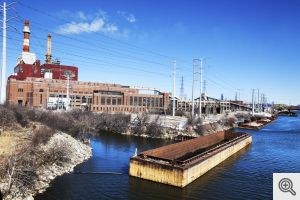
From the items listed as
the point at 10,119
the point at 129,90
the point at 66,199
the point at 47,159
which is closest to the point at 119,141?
the point at 10,119

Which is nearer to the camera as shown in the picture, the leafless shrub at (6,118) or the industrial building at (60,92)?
the leafless shrub at (6,118)

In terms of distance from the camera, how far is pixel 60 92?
99.9m

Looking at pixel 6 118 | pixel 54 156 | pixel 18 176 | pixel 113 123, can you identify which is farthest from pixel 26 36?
pixel 18 176

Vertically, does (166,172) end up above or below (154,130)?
below

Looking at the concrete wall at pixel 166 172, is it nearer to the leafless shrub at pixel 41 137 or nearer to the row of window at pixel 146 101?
the leafless shrub at pixel 41 137

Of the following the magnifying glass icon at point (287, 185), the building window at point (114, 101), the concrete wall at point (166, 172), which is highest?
the building window at point (114, 101)

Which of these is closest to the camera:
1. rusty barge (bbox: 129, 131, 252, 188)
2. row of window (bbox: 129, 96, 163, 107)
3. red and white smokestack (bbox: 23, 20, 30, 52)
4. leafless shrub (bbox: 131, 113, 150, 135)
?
rusty barge (bbox: 129, 131, 252, 188)

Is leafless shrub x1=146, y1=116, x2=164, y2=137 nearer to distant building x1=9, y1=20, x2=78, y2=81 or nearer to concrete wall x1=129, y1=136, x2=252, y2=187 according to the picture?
concrete wall x1=129, y1=136, x2=252, y2=187

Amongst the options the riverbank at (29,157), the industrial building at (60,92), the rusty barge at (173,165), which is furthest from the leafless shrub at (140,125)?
the industrial building at (60,92)

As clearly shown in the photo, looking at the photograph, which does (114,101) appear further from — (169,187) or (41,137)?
(169,187)

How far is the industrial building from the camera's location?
95312 mm

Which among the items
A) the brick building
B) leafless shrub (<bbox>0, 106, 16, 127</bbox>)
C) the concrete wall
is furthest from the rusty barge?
the brick building

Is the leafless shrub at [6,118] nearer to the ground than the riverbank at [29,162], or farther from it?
farther from it

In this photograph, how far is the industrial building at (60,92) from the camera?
9531 centimetres
